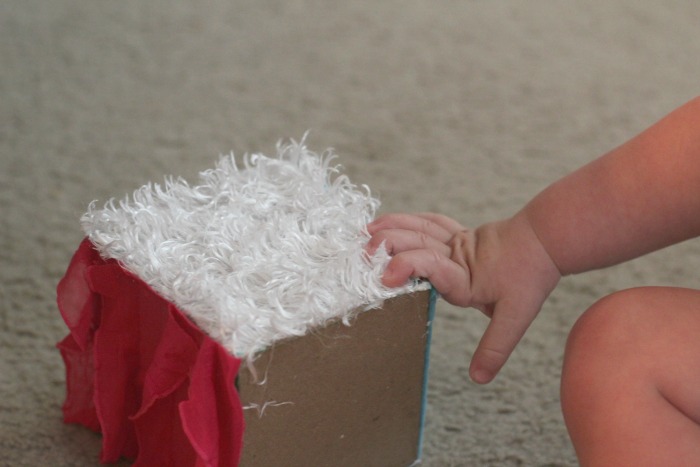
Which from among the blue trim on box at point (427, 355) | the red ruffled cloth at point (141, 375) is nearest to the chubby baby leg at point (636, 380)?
the blue trim on box at point (427, 355)

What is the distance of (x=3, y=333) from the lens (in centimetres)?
89

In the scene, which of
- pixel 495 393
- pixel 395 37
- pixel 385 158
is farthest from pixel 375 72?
pixel 495 393

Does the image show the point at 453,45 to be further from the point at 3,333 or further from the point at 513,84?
the point at 3,333

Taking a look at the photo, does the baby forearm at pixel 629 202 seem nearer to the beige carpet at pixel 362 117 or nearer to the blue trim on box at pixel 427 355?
the blue trim on box at pixel 427 355

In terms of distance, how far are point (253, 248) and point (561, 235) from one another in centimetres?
24

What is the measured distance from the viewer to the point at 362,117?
1.36 m

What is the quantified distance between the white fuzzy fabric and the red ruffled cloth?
18mm

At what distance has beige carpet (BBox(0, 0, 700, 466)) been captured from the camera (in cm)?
85

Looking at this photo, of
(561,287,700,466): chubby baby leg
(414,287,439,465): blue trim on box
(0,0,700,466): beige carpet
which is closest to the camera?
(561,287,700,466): chubby baby leg

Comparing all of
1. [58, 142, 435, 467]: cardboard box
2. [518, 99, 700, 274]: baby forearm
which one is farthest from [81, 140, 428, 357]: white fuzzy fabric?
[518, 99, 700, 274]: baby forearm

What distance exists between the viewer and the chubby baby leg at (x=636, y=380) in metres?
A: 0.55

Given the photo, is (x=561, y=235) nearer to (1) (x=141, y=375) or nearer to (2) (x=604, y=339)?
(2) (x=604, y=339)

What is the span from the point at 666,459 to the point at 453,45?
1.16 metres

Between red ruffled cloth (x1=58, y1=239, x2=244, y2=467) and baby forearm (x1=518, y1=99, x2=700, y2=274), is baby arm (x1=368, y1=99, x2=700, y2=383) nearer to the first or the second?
baby forearm (x1=518, y1=99, x2=700, y2=274)
